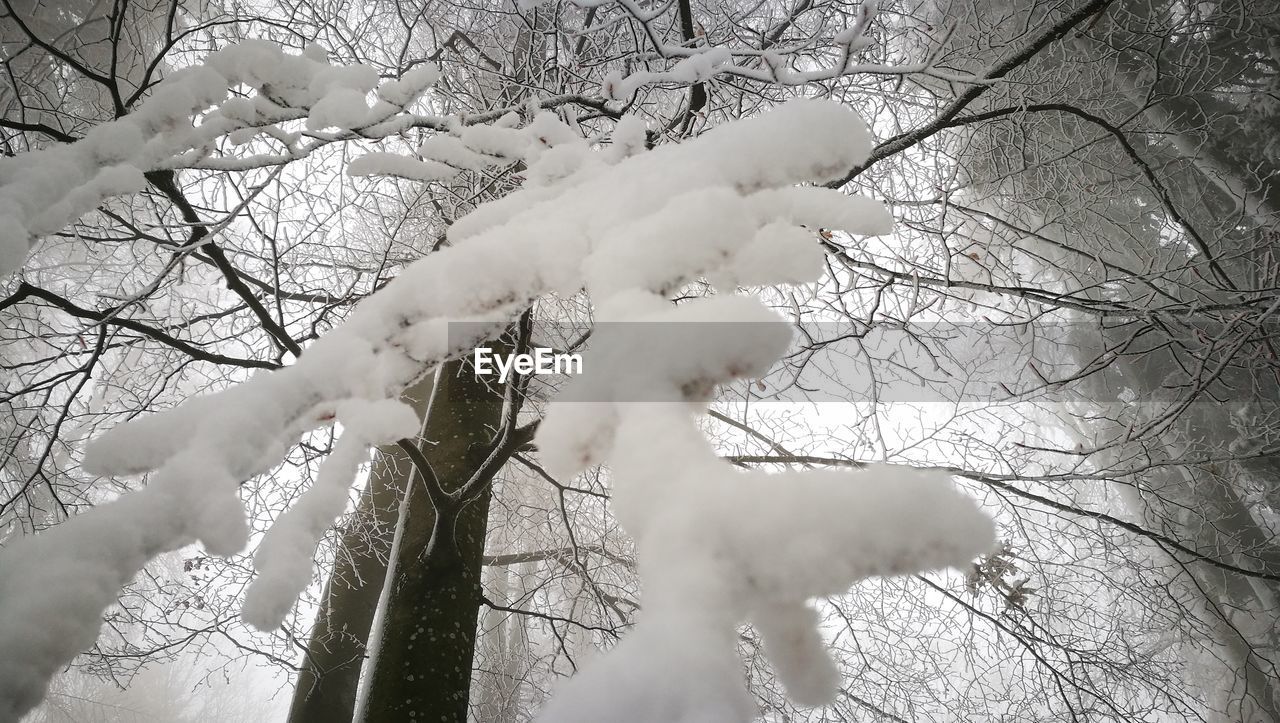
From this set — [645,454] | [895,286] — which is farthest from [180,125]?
[895,286]

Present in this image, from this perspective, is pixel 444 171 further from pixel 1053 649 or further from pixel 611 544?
pixel 611 544

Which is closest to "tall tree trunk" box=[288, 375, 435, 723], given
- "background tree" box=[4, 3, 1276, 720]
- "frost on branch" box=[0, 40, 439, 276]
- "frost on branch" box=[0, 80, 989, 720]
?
"background tree" box=[4, 3, 1276, 720]

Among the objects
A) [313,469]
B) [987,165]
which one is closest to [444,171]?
[313,469]

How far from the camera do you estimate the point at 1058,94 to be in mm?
2439

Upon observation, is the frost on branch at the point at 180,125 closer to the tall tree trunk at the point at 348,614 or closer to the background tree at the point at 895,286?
the background tree at the point at 895,286

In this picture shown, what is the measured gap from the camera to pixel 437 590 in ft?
7.19

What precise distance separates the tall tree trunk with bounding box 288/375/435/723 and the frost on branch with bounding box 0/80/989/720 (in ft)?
7.32

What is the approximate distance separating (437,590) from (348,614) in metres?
1.46

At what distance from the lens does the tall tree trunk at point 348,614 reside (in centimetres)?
292

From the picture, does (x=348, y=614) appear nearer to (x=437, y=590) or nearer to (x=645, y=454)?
(x=437, y=590)

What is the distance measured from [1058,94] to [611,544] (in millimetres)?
4378

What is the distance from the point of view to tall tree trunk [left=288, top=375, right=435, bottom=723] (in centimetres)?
292

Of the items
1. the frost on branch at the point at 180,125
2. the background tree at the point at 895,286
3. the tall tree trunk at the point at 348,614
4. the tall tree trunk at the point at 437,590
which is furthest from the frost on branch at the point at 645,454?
the tall tree trunk at the point at 348,614

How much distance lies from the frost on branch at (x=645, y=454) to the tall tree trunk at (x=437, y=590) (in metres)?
1.61
